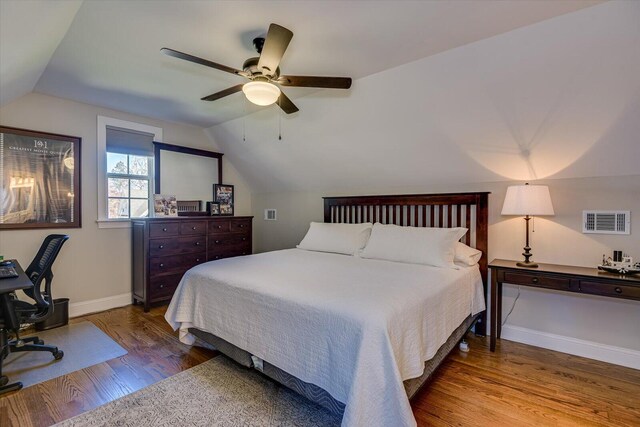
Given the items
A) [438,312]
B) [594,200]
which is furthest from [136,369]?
[594,200]

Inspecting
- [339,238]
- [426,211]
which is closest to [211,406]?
[339,238]

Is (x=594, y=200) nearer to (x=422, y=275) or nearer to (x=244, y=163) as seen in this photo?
(x=422, y=275)

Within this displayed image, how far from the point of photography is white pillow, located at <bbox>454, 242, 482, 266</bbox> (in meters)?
2.76

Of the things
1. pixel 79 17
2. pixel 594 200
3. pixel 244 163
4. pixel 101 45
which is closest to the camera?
pixel 79 17

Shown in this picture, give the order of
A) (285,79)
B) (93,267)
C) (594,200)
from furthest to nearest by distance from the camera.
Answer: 1. (93,267)
2. (594,200)
3. (285,79)

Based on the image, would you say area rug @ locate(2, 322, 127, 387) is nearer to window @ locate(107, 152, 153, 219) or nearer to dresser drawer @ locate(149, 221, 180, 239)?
dresser drawer @ locate(149, 221, 180, 239)

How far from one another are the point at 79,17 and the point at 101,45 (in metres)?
0.34

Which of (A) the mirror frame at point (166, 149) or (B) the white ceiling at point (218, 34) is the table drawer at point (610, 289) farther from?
(A) the mirror frame at point (166, 149)

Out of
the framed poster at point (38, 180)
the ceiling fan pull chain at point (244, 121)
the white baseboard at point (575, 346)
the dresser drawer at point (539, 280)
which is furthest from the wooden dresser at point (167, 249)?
the white baseboard at point (575, 346)

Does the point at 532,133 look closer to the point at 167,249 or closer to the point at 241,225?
the point at 241,225

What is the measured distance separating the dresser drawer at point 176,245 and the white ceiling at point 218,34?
175 centimetres

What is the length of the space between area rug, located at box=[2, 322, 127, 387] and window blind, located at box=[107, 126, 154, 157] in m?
2.07

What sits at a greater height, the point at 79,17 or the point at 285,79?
the point at 79,17

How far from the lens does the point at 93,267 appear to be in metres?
3.58
